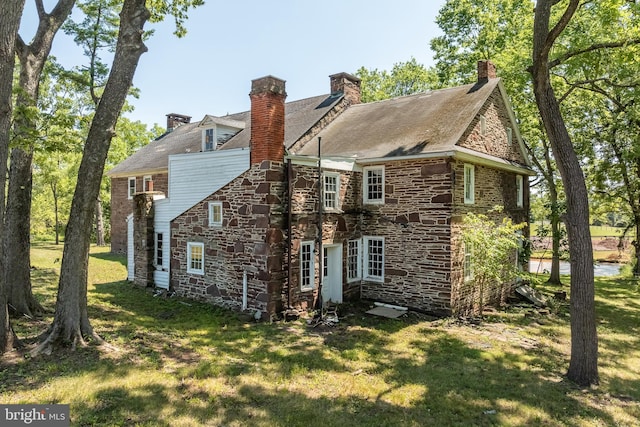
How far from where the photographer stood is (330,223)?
13570mm

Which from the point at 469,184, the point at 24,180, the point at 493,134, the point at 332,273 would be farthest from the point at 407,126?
the point at 24,180

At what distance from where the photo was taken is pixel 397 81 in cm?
3541

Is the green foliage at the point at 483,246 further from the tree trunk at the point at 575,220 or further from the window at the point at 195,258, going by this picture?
the window at the point at 195,258

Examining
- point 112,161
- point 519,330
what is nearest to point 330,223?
point 519,330

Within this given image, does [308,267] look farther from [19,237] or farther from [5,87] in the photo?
[5,87]

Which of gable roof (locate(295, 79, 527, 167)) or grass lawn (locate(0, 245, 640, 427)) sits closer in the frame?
grass lawn (locate(0, 245, 640, 427))

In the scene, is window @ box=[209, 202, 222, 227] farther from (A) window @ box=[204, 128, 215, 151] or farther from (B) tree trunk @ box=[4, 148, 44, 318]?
(B) tree trunk @ box=[4, 148, 44, 318]

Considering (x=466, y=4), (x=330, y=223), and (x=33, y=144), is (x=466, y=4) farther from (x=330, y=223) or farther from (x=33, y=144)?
(x=33, y=144)

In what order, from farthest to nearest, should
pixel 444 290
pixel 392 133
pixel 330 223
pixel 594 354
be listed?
pixel 392 133
pixel 330 223
pixel 444 290
pixel 594 354

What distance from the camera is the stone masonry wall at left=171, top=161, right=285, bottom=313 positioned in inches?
470

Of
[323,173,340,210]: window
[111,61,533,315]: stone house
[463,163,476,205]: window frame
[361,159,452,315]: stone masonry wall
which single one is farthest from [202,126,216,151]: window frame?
[463,163,476,205]: window frame

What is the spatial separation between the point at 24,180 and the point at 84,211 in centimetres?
403

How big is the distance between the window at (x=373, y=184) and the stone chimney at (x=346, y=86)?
20.6 feet

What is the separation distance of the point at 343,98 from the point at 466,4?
10436 millimetres
